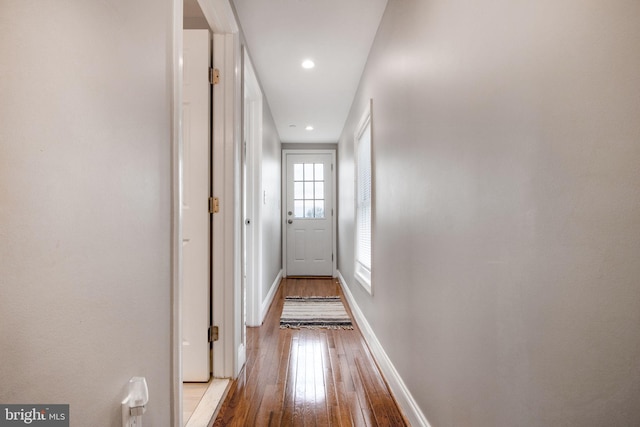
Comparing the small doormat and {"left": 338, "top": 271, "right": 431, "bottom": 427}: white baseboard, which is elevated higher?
{"left": 338, "top": 271, "right": 431, "bottom": 427}: white baseboard

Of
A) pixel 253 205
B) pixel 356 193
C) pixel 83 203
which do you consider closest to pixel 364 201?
pixel 356 193

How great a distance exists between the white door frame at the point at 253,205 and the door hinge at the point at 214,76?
3.84ft

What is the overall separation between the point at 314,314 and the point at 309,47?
2622 millimetres

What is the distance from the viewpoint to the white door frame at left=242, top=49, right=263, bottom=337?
3340mm

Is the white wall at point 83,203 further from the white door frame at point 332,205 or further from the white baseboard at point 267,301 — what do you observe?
the white door frame at point 332,205

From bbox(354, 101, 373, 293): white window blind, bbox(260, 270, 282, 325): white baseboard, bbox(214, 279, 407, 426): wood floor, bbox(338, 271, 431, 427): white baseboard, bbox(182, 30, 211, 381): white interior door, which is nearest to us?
bbox(338, 271, 431, 427): white baseboard

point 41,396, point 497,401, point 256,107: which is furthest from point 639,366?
point 256,107

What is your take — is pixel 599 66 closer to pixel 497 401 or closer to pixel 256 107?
pixel 497 401

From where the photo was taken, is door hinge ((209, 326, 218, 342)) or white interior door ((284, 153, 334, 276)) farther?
white interior door ((284, 153, 334, 276))

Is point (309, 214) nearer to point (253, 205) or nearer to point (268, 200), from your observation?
point (268, 200)

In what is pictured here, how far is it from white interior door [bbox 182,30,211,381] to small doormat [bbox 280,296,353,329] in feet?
4.46

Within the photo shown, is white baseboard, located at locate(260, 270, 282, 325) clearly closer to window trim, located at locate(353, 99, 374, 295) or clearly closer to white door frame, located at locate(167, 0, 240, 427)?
window trim, located at locate(353, 99, 374, 295)

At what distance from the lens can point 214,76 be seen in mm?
2111

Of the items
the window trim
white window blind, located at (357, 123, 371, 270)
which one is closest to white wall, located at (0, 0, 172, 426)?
the window trim
